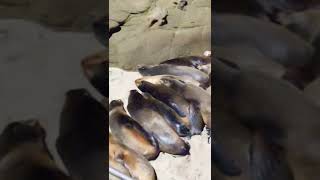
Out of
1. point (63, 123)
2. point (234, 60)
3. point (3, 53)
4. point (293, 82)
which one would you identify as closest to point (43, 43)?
point (3, 53)

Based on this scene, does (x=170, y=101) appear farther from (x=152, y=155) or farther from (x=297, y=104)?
(x=297, y=104)

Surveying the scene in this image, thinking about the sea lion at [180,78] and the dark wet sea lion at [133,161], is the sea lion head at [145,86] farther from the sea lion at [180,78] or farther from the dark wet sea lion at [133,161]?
the dark wet sea lion at [133,161]

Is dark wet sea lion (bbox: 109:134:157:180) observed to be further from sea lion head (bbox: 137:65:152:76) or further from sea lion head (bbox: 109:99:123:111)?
sea lion head (bbox: 137:65:152:76)

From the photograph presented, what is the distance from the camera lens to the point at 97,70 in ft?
5.46

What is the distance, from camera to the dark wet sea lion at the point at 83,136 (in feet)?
5.36

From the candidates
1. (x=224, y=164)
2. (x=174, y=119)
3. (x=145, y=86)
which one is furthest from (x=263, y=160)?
(x=145, y=86)

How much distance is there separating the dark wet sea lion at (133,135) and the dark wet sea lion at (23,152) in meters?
0.18

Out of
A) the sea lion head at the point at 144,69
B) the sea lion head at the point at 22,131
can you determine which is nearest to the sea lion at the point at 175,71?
the sea lion head at the point at 144,69

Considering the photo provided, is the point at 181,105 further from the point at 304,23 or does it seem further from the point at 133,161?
the point at 304,23

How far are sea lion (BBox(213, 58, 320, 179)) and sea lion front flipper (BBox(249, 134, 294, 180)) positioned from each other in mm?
25

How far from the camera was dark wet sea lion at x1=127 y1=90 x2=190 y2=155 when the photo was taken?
1.68m

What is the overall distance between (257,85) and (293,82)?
0.09m

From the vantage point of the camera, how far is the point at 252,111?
67.2 inches

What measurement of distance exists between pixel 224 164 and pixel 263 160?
10 centimetres
